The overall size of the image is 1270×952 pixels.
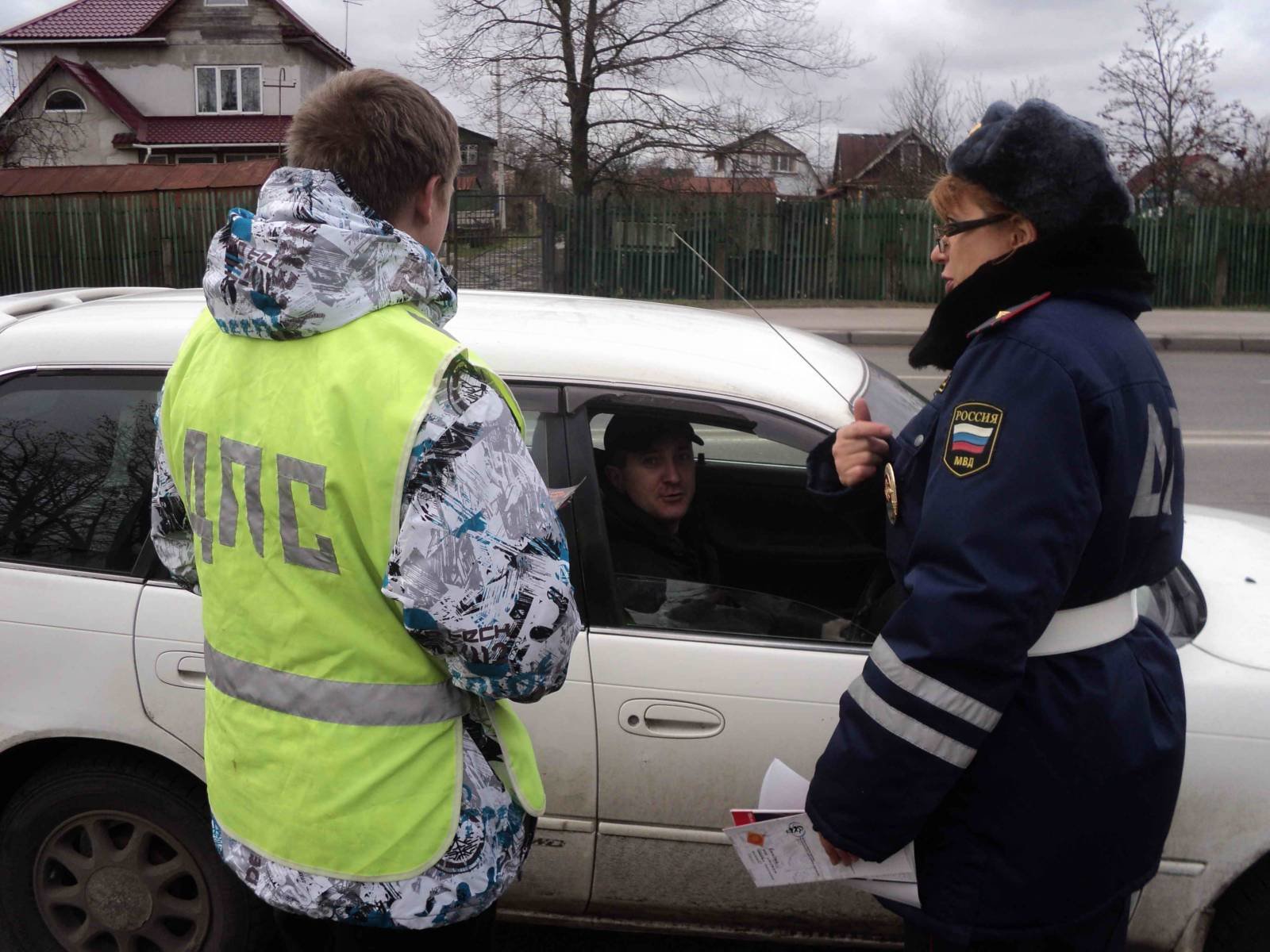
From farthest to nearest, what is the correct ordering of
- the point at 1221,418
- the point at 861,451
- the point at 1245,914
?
the point at 1221,418 < the point at 1245,914 < the point at 861,451

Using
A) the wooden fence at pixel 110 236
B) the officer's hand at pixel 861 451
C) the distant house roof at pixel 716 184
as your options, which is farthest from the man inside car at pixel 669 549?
the wooden fence at pixel 110 236

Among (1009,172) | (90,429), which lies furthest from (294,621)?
(90,429)

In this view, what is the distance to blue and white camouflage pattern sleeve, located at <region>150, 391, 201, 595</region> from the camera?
1.87 meters

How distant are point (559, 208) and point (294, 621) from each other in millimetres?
19572

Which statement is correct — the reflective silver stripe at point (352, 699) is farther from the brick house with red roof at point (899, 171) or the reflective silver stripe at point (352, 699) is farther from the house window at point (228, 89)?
the house window at point (228, 89)

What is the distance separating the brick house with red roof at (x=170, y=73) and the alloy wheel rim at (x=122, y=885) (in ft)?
127

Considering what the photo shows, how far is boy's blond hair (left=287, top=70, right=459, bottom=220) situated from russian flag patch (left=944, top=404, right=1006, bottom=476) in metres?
0.81

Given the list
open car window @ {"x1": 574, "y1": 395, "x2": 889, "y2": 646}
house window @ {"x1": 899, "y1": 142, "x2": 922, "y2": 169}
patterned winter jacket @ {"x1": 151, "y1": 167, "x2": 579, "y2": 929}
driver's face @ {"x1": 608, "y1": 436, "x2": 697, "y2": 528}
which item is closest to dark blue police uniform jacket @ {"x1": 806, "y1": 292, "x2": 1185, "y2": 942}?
patterned winter jacket @ {"x1": 151, "y1": 167, "x2": 579, "y2": 929}

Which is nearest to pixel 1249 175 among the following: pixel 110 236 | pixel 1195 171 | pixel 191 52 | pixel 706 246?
pixel 1195 171

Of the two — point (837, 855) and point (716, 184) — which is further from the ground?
point (716, 184)

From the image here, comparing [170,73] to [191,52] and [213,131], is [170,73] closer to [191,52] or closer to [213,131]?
[191,52]

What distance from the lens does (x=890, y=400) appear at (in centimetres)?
298

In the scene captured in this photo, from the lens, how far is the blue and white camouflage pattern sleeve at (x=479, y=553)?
1427 mm

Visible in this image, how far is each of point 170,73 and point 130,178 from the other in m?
18.8
